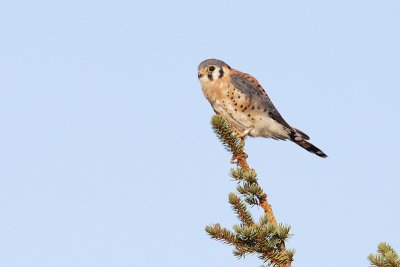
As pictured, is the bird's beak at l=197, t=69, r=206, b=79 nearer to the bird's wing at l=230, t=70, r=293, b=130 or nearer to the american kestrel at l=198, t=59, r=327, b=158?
the american kestrel at l=198, t=59, r=327, b=158

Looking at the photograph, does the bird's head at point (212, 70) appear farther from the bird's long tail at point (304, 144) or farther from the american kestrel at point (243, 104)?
the bird's long tail at point (304, 144)

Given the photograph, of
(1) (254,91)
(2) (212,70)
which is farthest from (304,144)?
(2) (212,70)

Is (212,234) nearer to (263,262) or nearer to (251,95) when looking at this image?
(263,262)

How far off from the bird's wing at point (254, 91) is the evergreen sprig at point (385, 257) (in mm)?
4202

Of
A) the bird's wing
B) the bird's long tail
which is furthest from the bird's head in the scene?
the bird's long tail

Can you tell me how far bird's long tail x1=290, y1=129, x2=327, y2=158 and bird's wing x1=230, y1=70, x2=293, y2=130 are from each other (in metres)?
0.12

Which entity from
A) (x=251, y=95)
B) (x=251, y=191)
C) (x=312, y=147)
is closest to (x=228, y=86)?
(x=251, y=95)

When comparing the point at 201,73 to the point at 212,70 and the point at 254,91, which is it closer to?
the point at 212,70

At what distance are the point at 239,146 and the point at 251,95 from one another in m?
2.86

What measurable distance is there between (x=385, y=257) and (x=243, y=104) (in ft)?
13.7

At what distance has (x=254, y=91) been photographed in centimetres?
672

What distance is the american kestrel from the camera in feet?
21.4

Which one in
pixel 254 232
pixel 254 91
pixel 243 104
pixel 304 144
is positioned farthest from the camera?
pixel 304 144

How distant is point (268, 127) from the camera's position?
6.79m
